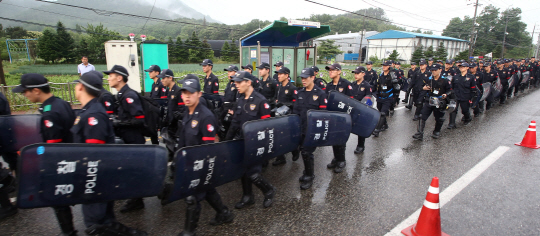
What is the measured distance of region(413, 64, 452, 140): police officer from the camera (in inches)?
276

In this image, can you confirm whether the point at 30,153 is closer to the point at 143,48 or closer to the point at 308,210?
the point at 308,210

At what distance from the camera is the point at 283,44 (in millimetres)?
13477

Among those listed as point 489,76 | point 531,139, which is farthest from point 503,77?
point 531,139

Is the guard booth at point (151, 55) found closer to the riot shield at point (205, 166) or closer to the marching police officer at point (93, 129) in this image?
the marching police officer at point (93, 129)

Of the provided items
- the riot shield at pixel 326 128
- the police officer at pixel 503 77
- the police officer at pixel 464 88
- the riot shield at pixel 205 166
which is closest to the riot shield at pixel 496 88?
the police officer at pixel 503 77

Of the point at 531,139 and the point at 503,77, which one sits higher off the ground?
the point at 503,77

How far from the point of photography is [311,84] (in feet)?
15.8

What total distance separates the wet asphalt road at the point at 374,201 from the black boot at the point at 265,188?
0.33ft

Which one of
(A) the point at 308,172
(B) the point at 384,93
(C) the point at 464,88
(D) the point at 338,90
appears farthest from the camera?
(C) the point at 464,88

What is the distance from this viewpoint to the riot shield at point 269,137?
10.8 ft

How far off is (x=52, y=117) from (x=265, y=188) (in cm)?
237

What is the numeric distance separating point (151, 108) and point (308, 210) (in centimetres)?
250

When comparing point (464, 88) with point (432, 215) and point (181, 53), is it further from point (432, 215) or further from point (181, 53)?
point (181, 53)

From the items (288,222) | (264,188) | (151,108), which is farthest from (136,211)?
(288,222)
